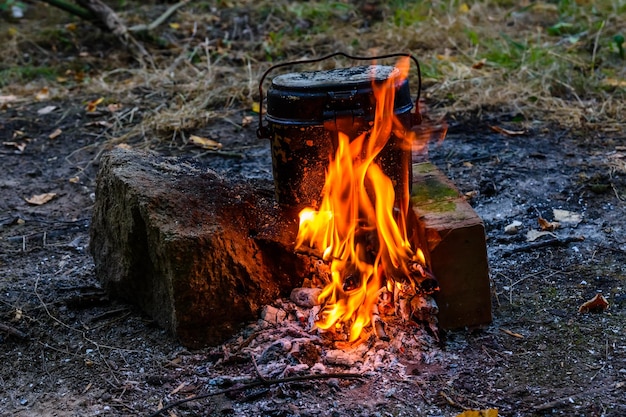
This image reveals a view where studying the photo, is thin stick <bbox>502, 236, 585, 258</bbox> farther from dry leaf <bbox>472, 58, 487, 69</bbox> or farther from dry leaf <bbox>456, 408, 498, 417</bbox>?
dry leaf <bbox>472, 58, 487, 69</bbox>

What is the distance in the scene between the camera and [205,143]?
5309 millimetres

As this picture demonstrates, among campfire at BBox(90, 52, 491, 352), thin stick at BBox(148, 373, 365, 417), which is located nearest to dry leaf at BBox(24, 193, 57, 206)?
campfire at BBox(90, 52, 491, 352)

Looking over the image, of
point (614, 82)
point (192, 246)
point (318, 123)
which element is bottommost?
point (614, 82)

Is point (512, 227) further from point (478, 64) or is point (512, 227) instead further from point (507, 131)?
point (478, 64)

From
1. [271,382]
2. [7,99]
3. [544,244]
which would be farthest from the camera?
[7,99]

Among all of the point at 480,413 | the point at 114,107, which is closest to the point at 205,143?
the point at 114,107

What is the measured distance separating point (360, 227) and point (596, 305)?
41.2 inches

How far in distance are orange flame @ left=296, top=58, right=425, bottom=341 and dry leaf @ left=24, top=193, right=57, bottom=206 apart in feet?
7.61

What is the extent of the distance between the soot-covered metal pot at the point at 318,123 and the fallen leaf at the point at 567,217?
1.26 m

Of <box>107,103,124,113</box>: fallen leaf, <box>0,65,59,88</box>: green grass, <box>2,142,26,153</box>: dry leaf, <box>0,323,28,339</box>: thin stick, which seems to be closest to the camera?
<box>0,323,28,339</box>: thin stick

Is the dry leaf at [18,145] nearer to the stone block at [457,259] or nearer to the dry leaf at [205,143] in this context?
the dry leaf at [205,143]

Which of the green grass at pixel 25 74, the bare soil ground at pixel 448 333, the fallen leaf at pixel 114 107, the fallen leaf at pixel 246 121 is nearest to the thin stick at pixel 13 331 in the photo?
the bare soil ground at pixel 448 333

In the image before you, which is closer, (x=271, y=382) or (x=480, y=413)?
(x=480, y=413)

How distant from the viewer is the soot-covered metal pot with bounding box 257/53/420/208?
2738 mm
